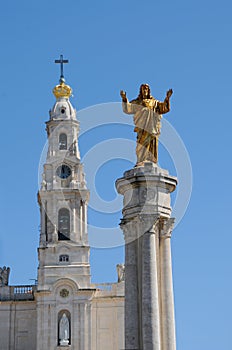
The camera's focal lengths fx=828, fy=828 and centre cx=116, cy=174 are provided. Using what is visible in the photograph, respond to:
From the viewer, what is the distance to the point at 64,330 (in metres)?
62.2

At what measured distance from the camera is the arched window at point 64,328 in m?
61.7

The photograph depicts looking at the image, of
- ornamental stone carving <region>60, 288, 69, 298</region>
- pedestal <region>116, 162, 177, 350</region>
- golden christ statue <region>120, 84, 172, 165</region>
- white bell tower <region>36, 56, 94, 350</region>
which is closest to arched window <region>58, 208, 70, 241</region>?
white bell tower <region>36, 56, 94, 350</region>

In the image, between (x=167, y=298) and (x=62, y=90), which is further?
(x=62, y=90)

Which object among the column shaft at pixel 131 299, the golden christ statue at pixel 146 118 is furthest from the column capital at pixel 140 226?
the golden christ statue at pixel 146 118

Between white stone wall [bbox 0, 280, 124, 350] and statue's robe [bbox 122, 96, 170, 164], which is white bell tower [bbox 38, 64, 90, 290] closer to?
white stone wall [bbox 0, 280, 124, 350]

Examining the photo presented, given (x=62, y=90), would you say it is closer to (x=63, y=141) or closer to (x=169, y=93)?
(x=63, y=141)

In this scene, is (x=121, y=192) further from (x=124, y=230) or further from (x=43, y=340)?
(x=43, y=340)

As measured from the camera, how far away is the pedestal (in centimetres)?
2417

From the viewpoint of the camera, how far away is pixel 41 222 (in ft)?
213

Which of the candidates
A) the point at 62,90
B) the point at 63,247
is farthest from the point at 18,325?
the point at 62,90

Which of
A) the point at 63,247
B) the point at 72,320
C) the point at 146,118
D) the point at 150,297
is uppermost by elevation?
the point at 63,247

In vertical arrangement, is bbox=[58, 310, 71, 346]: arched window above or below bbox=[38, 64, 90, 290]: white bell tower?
below

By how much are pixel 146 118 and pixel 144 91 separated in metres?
0.94

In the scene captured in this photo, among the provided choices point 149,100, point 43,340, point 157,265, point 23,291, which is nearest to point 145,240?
point 157,265
